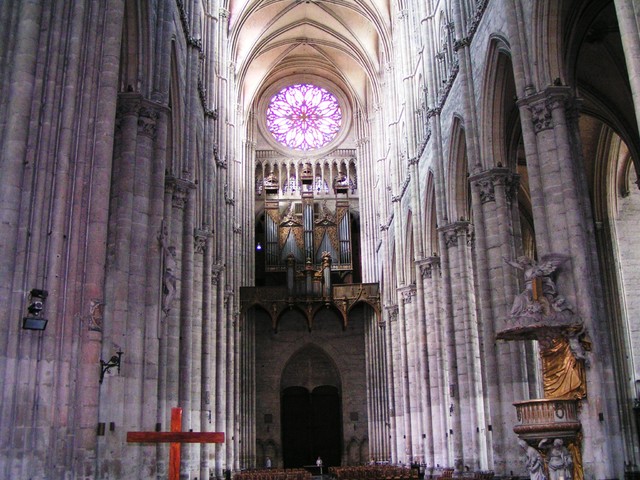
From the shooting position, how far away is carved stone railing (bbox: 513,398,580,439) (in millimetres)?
14844

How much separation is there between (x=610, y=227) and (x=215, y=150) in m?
17.6

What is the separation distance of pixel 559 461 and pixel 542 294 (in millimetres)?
3672

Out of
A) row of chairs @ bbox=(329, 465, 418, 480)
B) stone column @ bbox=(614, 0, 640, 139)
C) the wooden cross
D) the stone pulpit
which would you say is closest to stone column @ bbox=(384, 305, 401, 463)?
row of chairs @ bbox=(329, 465, 418, 480)

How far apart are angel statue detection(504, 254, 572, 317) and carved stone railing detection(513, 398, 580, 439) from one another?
2003 millimetres

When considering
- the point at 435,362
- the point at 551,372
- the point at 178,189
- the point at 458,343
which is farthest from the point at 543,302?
the point at 435,362

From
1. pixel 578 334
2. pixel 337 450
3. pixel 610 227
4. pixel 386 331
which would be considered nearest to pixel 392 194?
pixel 386 331

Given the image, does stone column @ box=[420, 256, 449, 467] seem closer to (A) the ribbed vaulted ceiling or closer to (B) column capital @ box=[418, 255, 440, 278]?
(B) column capital @ box=[418, 255, 440, 278]

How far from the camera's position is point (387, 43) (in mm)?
42656

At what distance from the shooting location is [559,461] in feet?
47.9

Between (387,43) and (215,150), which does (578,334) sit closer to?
(215,150)

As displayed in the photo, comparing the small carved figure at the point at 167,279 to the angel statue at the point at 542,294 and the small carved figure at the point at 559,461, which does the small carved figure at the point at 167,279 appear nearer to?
the angel statue at the point at 542,294

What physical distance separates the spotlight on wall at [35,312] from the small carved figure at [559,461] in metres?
9.86

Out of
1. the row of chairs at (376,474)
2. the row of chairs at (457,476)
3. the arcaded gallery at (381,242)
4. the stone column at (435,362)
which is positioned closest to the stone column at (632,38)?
the arcaded gallery at (381,242)

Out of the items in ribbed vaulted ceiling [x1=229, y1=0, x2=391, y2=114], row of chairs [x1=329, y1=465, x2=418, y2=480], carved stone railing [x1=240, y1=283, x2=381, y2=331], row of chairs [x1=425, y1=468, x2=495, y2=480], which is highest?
ribbed vaulted ceiling [x1=229, y1=0, x2=391, y2=114]
